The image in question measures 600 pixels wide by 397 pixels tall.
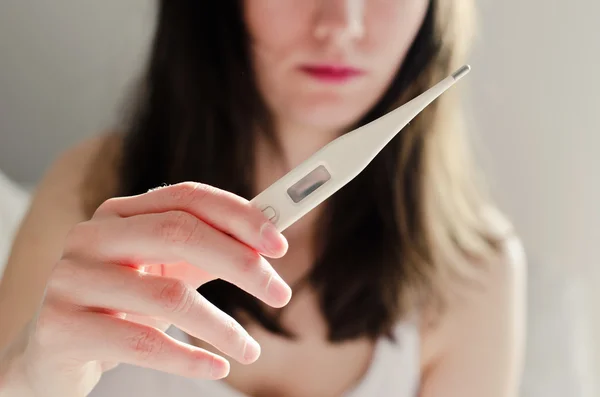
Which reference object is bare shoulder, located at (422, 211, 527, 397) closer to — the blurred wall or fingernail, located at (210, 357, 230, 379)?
the blurred wall

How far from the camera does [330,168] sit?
0.27 meters

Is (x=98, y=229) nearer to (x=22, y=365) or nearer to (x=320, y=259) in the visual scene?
(x=22, y=365)

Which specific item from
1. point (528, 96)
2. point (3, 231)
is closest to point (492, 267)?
point (528, 96)

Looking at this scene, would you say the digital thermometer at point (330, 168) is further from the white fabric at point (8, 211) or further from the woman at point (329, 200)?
the white fabric at point (8, 211)

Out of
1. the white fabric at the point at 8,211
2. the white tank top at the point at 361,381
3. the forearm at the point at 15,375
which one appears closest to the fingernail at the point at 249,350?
the forearm at the point at 15,375

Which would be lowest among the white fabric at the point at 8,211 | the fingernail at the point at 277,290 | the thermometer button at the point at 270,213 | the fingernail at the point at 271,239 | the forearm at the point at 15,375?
the fingernail at the point at 277,290

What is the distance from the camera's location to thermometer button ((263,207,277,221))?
27 centimetres

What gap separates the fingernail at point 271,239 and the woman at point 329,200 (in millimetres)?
162

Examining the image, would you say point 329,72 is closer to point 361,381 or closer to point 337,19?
point 337,19

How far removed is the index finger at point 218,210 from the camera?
26 cm

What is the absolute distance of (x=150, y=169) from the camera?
2.01 feet

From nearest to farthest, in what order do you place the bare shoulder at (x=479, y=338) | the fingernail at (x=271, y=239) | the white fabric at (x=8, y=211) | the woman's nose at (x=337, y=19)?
the fingernail at (x=271, y=239), the woman's nose at (x=337, y=19), the bare shoulder at (x=479, y=338), the white fabric at (x=8, y=211)

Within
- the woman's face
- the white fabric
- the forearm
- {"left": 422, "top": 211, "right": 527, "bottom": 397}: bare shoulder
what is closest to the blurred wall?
the white fabric

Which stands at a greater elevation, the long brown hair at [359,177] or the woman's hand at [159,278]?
the long brown hair at [359,177]
